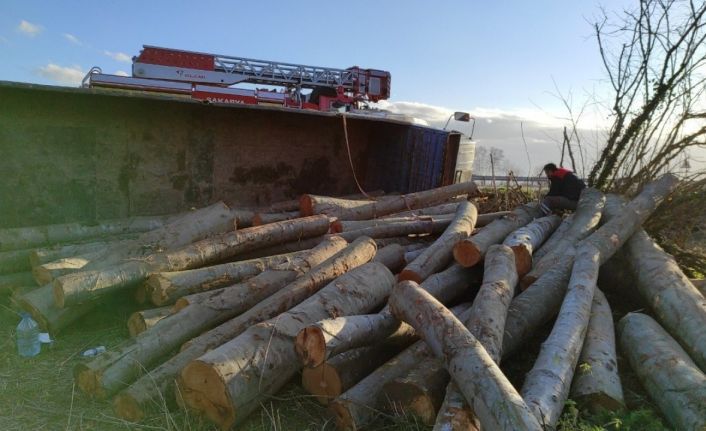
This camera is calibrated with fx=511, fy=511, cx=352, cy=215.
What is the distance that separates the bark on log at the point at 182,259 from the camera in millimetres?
4262

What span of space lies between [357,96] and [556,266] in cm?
1393

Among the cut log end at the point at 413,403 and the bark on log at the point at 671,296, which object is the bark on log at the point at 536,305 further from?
the cut log end at the point at 413,403

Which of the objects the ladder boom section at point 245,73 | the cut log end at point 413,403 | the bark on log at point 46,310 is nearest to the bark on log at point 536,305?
the cut log end at point 413,403

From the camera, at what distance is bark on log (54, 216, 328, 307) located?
14.0 ft

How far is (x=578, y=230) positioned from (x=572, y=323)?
2304 mm

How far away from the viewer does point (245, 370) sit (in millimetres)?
3107

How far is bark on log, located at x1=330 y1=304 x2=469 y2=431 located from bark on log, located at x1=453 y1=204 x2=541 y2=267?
57.7 inches

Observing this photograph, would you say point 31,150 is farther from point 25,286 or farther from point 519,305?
point 519,305

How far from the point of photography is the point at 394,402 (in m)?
3.21

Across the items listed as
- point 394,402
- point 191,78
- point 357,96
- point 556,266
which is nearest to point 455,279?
point 556,266

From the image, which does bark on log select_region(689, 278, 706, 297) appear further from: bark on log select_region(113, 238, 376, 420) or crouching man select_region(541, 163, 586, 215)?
bark on log select_region(113, 238, 376, 420)

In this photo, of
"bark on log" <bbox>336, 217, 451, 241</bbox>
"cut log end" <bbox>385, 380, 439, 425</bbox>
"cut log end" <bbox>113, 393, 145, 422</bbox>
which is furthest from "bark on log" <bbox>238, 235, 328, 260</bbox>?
"cut log end" <bbox>385, 380, 439, 425</bbox>

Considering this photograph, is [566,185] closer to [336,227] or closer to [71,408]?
[336,227]

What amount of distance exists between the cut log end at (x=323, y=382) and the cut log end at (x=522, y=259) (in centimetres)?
236
